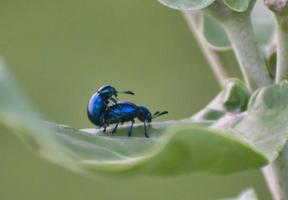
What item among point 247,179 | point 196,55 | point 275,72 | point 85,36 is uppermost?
point 85,36

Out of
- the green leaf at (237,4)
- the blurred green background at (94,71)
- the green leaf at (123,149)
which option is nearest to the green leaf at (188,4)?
the green leaf at (237,4)

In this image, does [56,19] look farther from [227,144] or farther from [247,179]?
[227,144]

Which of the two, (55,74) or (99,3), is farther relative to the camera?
(99,3)

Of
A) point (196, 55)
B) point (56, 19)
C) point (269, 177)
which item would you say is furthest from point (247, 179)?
point (269, 177)

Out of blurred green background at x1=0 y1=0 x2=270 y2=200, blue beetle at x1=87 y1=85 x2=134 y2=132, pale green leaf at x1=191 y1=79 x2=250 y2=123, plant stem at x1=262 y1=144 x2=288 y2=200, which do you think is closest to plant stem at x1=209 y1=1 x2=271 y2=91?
pale green leaf at x1=191 y1=79 x2=250 y2=123

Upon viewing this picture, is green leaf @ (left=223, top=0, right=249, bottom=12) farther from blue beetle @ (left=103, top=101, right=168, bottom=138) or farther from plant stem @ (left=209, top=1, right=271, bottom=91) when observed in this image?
blue beetle @ (left=103, top=101, right=168, bottom=138)

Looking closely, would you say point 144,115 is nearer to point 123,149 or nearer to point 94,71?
point 123,149

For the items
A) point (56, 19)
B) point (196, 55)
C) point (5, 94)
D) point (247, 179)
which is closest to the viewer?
point (5, 94)

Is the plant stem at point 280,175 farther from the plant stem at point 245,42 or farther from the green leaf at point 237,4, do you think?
the green leaf at point 237,4
